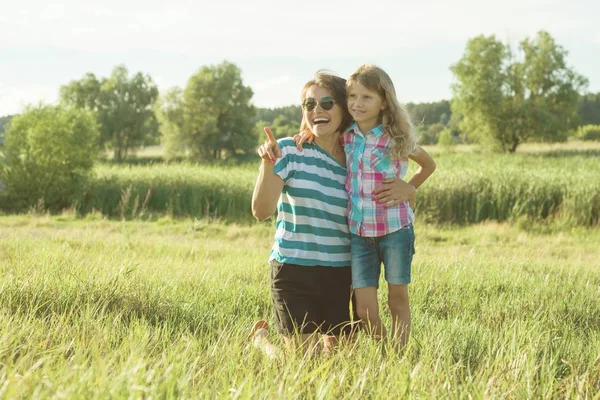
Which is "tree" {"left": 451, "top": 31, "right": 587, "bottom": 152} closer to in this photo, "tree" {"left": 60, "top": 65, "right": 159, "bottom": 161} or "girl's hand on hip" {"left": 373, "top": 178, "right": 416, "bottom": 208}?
"tree" {"left": 60, "top": 65, "right": 159, "bottom": 161}

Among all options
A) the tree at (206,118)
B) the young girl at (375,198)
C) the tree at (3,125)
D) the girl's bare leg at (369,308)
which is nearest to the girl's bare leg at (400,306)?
the young girl at (375,198)

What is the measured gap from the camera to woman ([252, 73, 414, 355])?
3.36 metres

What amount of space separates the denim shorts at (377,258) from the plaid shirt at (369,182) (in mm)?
63

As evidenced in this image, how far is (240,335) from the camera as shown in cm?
340

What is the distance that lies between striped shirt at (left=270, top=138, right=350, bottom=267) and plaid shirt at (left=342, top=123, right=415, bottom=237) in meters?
0.07

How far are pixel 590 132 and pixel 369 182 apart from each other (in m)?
85.0

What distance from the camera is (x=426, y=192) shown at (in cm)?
1542

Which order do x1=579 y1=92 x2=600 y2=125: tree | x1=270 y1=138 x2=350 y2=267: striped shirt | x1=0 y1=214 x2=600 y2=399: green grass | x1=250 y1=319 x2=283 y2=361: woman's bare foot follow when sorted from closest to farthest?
x1=0 y1=214 x2=600 y2=399: green grass
x1=250 y1=319 x2=283 y2=361: woman's bare foot
x1=270 y1=138 x2=350 y2=267: striped shirt
x1=579 y1=92 x2=600 y2=125: tree

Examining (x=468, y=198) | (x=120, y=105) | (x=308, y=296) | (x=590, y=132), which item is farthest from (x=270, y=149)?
(x=590, y=132)

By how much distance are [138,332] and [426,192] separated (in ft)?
43.0

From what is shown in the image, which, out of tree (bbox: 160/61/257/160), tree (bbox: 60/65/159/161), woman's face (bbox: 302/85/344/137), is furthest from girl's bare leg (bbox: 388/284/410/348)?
tree (bbox: 60/65/159/161)

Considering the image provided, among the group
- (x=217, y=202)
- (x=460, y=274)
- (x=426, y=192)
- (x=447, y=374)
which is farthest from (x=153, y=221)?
(x=447, y=374)

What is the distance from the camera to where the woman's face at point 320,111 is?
3.45 m

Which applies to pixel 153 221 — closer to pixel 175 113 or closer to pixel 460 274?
pixel 460 274
